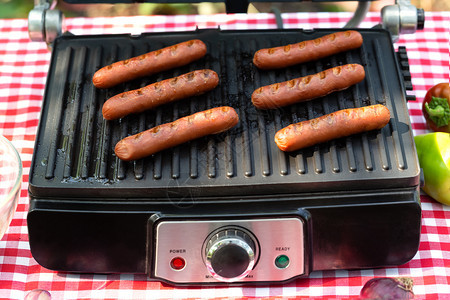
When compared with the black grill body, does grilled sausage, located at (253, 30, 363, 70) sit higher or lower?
higher

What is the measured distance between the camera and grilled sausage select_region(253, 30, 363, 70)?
6.63 feet

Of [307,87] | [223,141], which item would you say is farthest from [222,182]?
[307,87]

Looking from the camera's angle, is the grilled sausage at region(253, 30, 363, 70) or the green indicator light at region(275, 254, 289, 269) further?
the grilled sausage at region(253, 30, 363, 70)

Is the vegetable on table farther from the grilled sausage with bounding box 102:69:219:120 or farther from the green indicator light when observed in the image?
the grilled sausage with bounding box 102:69:219:120

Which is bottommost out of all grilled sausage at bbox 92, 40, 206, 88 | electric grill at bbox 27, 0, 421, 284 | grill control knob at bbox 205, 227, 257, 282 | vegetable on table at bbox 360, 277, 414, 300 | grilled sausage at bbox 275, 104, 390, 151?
vegetable on table at bbox 360, 277, 414, 300

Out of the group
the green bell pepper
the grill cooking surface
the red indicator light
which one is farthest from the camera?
the green bell pepper

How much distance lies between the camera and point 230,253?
176cm

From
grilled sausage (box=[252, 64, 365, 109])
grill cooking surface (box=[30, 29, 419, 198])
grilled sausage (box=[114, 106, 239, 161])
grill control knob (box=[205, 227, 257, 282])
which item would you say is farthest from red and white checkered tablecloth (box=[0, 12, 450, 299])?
Result: grilled sausage (box=[252, 64, 365, 109])

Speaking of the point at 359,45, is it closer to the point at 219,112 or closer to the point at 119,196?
the point at 219,112

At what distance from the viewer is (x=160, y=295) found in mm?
1965

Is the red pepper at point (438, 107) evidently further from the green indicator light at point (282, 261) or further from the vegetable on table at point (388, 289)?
the green indicator light at point (282, 261)

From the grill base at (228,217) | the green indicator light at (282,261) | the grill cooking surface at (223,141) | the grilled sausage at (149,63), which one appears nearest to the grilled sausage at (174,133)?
the grill cooking surface at (223,141)

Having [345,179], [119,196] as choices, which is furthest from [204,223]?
[345,179]

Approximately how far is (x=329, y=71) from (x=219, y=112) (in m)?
0.41
